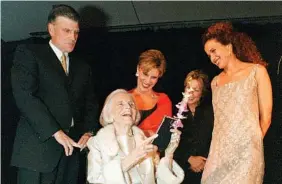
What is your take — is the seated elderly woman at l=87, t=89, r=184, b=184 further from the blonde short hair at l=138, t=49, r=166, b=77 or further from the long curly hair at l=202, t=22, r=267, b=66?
the long curly hair at l=202, t=22, r=267, b=66

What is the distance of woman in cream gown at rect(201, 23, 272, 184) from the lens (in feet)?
7.61

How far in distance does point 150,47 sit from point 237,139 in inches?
38.7

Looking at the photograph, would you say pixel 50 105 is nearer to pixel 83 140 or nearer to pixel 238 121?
pixel 83 140

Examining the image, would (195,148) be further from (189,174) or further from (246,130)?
(246,130)

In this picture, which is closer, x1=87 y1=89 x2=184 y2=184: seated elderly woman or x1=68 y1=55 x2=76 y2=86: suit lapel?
x1=87 y1=89 x2=184 y2=184: seated elderly woman

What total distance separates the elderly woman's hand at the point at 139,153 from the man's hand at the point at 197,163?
545 mm

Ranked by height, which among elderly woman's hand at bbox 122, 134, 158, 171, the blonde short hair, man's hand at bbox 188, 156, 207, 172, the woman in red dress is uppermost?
the blonde short hair

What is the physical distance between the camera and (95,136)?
7.88ft

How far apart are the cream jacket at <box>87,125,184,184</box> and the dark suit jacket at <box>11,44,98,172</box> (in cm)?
18

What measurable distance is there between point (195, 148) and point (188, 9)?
917 mm

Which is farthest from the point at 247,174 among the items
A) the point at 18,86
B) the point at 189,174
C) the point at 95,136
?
the point at 18,86

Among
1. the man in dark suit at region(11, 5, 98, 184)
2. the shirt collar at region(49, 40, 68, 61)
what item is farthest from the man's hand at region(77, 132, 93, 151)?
the shirt collar at region(49, 40, 68, 61)

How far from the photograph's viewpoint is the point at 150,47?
122 inches

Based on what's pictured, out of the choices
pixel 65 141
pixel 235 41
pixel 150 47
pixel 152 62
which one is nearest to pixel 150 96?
pixel 152 62
